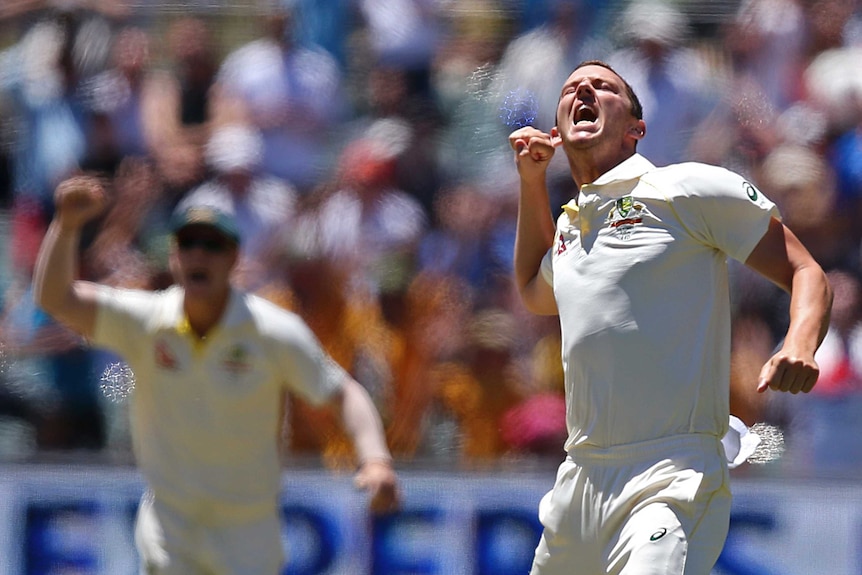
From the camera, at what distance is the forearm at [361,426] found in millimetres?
4379

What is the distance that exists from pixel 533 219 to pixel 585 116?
15.1 inches

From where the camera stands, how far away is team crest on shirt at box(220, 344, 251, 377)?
4.57 m

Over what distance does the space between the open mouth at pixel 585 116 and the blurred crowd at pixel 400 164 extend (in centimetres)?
293

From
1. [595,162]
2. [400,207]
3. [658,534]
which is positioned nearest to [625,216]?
[595,162]

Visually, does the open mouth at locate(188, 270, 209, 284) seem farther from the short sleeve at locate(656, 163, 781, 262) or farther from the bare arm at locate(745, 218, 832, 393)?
the bare arm at locate(745, 218, 832, 393)

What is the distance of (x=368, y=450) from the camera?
14.4ft

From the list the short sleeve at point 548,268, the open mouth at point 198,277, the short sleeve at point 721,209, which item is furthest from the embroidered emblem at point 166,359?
the short sleeve at point 721,209

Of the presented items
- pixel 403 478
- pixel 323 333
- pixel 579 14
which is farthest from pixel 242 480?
pixel 579 14

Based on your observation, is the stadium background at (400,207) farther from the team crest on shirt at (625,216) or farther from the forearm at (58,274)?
the team crest on shirt at (625,216)

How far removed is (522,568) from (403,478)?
2.16 feet

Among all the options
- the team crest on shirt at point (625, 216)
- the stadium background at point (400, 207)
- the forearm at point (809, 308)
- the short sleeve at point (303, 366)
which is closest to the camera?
the forearm at point (809, 308)

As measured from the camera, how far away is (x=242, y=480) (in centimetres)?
458

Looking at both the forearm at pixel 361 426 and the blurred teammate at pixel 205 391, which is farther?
the blurred teammate at pixel 205 391

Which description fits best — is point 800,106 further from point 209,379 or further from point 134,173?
point 209,379
